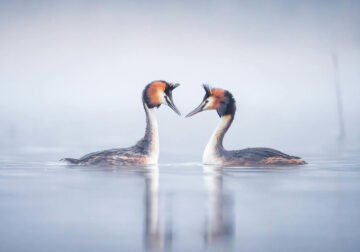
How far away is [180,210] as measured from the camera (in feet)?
21.7

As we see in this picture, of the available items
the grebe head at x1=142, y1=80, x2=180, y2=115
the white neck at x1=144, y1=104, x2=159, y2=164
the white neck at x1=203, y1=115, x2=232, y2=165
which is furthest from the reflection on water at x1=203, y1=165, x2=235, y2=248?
the grebe head at x1=142, y1=80, x2=180, y2=115

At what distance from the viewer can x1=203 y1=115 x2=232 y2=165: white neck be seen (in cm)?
1007

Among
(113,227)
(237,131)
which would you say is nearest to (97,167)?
(113,227)

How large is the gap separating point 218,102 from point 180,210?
4.04m

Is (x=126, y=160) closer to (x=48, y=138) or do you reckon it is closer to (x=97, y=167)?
(x=97, y=167)

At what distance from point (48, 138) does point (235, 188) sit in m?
12.1

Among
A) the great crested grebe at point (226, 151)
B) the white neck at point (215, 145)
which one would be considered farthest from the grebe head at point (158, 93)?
the white neck at point (215, 145)

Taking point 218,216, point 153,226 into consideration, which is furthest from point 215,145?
point 153,226

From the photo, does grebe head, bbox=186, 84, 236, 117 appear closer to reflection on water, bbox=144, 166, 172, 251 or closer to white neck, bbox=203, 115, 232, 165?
white neck, bbox=203, 115, 232, 165

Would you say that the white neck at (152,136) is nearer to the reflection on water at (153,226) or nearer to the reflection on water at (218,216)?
the reflection on water at (218,216)

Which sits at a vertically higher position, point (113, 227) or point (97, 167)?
point (97, 167)

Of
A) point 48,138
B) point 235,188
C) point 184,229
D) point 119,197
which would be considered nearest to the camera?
point 184,229

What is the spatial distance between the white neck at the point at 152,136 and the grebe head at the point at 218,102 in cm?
61

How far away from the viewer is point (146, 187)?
805 centimetres
